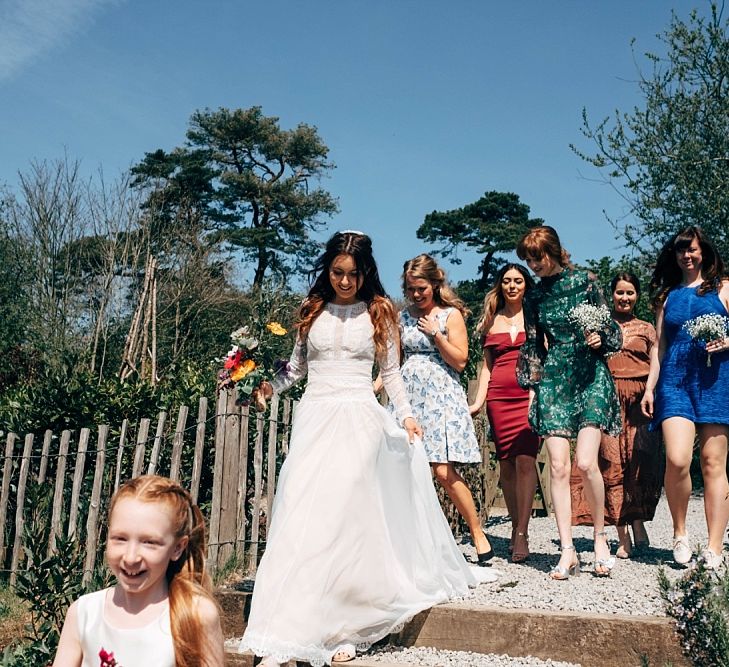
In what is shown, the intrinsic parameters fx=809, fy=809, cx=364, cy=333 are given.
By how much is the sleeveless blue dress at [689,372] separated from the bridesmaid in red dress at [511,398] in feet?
3.02

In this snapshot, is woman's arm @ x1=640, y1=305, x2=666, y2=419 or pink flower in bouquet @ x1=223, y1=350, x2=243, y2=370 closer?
pink flower in bouquet @ x1=223, y1=350, x2=243, y2=370

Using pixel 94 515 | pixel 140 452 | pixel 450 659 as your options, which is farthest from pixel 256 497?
pixel 450 659

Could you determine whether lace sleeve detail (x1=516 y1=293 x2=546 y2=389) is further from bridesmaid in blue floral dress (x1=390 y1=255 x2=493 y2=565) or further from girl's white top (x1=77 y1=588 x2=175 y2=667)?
girl's white top (x1=77 y1=588 x2=175 y2=667)

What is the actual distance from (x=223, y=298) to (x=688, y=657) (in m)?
22.2

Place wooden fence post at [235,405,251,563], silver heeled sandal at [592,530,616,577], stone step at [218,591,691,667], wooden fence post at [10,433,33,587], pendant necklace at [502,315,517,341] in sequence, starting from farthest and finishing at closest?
wooden fence post at [10,433,33,587]
pendant necklace at [502,315,517,341]
wooden fence post at [235,405,251,563]
silver heeled sandal at [592,530,616,577]
stone step at [218,591,691,667]

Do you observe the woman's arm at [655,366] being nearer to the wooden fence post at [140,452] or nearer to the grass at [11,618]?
the wooden fence post at [140,452]

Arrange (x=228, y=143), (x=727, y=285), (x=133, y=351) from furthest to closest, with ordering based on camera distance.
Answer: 1. (x=228, y=143)
2. (x=133, y=351)
3. (x=727, y=285)

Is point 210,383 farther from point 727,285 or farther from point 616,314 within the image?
point 727,285

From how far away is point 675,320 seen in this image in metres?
5.12

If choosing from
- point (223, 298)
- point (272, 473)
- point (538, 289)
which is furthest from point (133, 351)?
point (538, 289)

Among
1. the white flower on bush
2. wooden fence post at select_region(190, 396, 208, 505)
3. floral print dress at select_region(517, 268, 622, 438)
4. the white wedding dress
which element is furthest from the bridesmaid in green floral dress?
wooden fence post at select_region(190, 396, 208, 505)

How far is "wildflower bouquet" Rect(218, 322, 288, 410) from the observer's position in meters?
4.54

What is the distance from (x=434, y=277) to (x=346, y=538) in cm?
227

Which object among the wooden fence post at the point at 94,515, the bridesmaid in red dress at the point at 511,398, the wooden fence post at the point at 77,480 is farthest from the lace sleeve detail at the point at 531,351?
the wooden fence post at the point at 77,480
